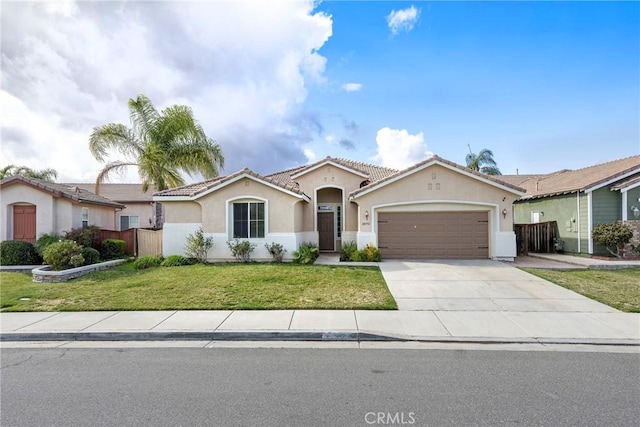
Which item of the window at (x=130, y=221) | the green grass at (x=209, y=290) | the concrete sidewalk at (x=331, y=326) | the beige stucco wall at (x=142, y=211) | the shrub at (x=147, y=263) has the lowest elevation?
the concrete sidewalk at (x=331, y=326)

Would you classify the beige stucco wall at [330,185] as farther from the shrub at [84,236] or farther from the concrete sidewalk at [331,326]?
the concrete sidewalk at [331,326]

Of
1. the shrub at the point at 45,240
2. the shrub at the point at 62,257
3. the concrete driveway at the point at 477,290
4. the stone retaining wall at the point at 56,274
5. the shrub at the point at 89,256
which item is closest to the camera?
the concrete driveway at the point at 477,290

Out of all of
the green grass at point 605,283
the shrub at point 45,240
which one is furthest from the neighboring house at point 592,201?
the shrub at point 45,240

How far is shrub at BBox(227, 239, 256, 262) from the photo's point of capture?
14.8 metres

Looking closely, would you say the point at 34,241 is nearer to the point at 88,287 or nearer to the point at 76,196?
the point at 76,196

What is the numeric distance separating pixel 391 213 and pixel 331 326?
9.83 metres

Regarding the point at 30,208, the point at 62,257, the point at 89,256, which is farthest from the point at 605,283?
the point at 30,208

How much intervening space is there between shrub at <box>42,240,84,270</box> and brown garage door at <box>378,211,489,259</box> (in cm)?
1192

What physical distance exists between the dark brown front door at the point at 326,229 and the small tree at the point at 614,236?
11.8 meters

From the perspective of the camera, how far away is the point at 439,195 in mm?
15109

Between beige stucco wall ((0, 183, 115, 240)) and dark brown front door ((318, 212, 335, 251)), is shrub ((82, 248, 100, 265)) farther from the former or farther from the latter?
dark brown front door ((318, 212, 335, 251))

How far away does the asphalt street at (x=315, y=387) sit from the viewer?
371cm

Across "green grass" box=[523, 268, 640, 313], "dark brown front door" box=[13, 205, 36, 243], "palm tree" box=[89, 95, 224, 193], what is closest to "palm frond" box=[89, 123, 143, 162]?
"palm tree" box=[89, 95, 224, 193]

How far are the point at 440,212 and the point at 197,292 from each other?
10683mm
